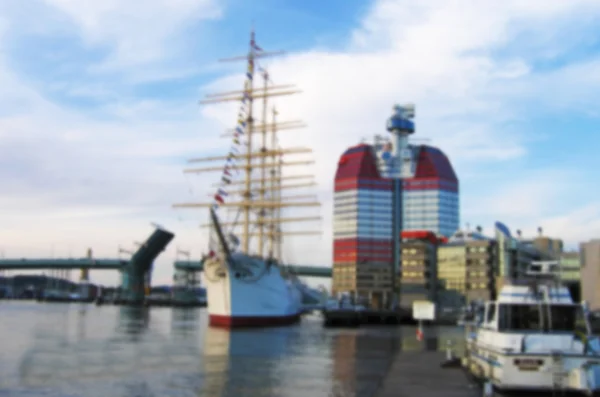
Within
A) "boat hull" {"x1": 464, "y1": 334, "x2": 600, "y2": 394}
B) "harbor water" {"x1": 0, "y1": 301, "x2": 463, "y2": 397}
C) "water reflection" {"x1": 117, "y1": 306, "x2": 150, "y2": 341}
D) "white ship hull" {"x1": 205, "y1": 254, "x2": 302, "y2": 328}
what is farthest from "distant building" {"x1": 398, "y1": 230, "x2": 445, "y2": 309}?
"boat hull" {"x1": 464, "y1": 334, "x2": 600, "y2": 394}

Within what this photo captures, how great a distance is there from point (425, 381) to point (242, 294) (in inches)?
1825

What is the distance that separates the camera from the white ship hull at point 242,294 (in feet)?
222

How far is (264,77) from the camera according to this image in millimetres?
91375

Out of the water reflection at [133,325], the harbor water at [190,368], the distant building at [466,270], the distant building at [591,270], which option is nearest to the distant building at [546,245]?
the distant building at [466,270]

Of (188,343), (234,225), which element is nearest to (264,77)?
(234,225)

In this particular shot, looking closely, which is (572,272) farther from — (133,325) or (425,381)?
(425,381)

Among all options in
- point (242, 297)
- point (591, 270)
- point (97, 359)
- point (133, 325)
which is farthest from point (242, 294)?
point (591, 270)

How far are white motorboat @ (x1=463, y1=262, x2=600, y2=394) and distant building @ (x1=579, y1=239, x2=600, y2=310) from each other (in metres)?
47.2

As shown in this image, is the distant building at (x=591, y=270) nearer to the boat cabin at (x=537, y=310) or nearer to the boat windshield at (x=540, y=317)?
the boat cabin at (x=537, y=310)

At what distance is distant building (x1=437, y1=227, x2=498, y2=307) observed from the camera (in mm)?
141750

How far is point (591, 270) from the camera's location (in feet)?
216

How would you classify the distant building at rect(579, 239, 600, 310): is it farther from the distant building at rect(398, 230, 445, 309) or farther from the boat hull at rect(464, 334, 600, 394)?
the distant building at rect(398, 230, 445, 309)

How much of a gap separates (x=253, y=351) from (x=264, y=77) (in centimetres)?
5837

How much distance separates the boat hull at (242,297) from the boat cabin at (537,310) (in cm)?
4892
